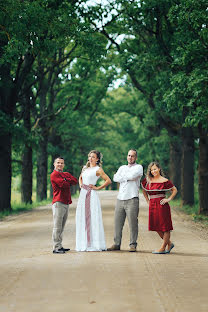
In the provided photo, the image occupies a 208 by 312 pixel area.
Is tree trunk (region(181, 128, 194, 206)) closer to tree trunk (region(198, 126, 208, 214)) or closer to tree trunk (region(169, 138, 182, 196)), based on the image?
tree trunk (region(198, 126, 208, 214))

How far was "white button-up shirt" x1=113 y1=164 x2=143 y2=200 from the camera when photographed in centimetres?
1052

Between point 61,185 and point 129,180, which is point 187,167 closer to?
point 129,180

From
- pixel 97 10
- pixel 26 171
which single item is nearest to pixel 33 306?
pixel 97 10

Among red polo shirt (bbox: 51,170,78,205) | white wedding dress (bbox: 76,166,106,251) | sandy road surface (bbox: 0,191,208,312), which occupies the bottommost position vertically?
sandy road surface (bbox: 0,191,208,312)

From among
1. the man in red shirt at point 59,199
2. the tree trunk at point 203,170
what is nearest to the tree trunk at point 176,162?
the tree trunk at point 203,170

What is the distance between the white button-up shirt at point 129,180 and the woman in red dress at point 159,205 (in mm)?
203

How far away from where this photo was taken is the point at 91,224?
10.7 m

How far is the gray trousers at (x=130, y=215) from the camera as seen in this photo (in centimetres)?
1052

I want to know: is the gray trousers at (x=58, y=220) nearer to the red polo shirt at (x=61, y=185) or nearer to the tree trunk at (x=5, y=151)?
the red polo shirt at (x=61, y=185)

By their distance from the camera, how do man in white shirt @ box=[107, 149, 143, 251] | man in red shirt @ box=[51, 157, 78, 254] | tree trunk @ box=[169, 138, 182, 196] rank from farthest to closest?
1. tree trunk @ box=[169, 138, 182, 196]
2. man in white shirt @ box=[107, 149, 143, 251]
3. man in red shirt @ box=[51, 157, 78, 254]

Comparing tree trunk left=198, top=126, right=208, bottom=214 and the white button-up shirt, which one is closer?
the white button-up shirt

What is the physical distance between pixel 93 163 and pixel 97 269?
3.10 meters

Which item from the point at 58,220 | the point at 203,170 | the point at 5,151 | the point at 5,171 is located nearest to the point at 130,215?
the point at 58,220

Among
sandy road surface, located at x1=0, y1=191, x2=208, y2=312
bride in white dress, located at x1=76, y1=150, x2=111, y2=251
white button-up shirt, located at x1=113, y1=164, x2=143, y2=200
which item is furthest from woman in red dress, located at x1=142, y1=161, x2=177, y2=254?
bride in white dress, located at x1=76, y1=150, x2=111, y2=251
